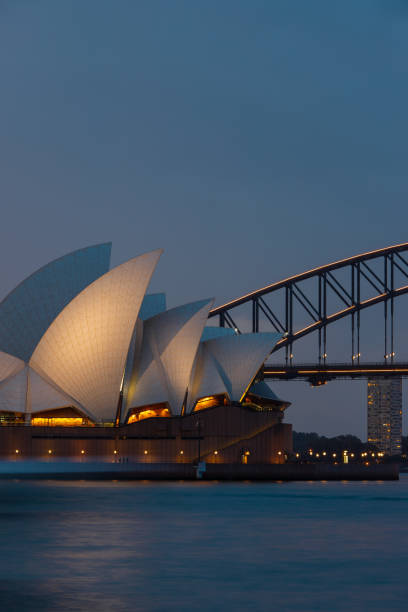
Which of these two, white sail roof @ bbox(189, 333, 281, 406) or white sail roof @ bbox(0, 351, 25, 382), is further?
white sail roof @ bbox(189, 333, 281, 406)

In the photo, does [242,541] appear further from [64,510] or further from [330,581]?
[64,510]

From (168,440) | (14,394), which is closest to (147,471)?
(168,440)

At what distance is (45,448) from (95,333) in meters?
13.0

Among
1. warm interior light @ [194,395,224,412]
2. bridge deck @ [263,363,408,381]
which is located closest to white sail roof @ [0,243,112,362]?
warm interior light @ [194,395,224,412]

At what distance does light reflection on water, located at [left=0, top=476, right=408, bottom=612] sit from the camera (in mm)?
23203

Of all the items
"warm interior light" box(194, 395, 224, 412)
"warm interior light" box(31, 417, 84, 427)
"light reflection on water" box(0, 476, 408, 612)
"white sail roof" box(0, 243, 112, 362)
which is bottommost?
"light reflection on water" box(0, 476, 408, 612)

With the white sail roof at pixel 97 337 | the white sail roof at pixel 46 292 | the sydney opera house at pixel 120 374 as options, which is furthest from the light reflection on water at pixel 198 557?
the white sail roof at pixel 46 292

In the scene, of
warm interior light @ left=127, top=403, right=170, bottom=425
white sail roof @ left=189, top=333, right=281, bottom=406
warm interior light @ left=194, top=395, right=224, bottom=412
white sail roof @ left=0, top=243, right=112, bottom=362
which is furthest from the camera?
warm interior light @ left=194, top=395, right=224, bottom=412

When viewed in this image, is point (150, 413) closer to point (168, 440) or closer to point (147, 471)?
point (168, 440)

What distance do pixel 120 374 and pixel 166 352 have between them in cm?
538

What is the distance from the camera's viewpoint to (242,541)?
36625mm

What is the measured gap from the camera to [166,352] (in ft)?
322

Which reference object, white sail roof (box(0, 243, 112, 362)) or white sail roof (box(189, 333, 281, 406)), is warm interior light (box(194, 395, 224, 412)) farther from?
white sail roof (box(0, 243, 112, 362))

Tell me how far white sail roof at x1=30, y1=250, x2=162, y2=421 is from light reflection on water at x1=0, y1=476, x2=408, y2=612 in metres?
33.5
